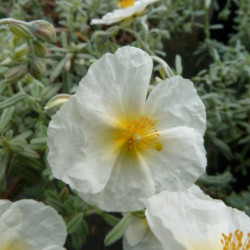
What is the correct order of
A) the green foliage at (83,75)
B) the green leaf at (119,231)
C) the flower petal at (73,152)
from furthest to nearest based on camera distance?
the green foliage at (83,75) → the green leaf at (119,231) → the flower petal at (73,152)

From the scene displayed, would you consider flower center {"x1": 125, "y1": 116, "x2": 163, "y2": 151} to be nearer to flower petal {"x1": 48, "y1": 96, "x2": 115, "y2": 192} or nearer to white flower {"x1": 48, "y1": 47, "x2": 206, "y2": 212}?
white flower {"x1": 48, "y1": 47, "x2": 206, "y2": 212}

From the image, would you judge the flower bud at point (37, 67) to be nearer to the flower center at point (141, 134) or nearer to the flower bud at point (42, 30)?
the flower bud at point (42, 30)

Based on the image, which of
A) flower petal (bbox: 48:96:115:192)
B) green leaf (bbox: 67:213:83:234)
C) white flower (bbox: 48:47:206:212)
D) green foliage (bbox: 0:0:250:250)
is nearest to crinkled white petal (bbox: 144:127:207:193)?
white flower (bbox: 48:47:206:212)

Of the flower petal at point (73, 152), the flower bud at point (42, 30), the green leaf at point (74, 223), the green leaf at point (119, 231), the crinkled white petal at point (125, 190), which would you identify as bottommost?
the green leaf at point (74, 223)

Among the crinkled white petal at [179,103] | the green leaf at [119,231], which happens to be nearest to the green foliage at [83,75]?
the green leaf at [119,231]

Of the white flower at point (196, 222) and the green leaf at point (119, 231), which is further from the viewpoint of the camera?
the green leaf at point (119, 231)

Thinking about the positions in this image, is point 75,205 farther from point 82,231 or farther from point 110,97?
point 110,97
